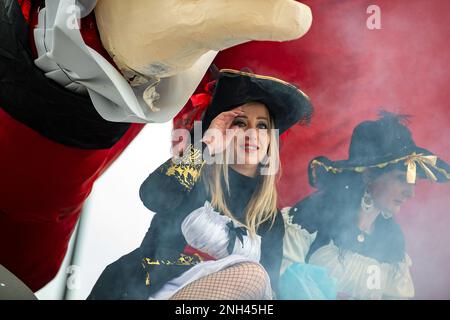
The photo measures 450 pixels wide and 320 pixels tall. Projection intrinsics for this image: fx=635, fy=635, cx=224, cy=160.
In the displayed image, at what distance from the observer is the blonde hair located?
76.4 inches

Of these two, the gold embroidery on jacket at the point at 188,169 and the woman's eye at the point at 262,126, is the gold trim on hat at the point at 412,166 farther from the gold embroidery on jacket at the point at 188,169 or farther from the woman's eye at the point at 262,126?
the gold embroidery on jacket at the point at 188,169

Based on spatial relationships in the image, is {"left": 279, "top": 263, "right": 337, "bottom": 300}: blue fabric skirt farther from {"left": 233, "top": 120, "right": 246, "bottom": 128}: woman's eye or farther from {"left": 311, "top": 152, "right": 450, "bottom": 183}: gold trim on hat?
{"left": 233, "top": 120, "right": 246, "bottom": 128}: woman's eye

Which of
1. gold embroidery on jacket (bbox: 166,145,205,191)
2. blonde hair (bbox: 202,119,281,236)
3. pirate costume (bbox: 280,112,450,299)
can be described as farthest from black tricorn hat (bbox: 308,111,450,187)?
gold embroidery on jacket (bbox: 166,145,205,191)

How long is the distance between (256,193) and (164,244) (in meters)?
0.32

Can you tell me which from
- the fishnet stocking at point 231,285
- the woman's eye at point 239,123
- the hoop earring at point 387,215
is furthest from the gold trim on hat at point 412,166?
the fishnet stocking at point 231,285

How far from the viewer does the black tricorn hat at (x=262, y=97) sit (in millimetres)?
1854

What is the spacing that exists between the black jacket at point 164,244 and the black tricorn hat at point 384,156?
211mm

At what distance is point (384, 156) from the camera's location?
1915 mm

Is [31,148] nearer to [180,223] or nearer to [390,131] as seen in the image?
[180,223]

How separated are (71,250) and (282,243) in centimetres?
64

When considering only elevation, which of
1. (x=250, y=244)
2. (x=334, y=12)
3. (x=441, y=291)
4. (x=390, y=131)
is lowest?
(x=441, y=291)

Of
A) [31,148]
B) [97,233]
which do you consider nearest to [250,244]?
[97,233]

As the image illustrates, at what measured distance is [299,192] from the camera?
1939 mm

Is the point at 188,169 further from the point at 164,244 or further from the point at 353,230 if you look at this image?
the point at 353,230
